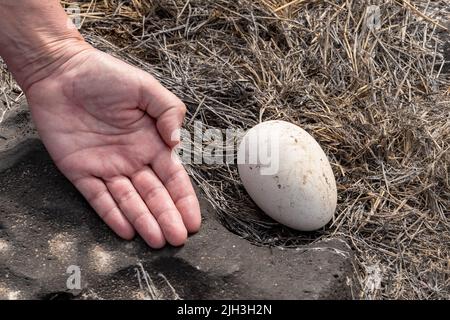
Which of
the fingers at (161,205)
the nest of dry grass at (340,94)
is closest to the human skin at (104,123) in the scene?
the fingers at (161,205)

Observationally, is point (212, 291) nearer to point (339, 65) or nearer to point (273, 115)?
point (273, 115)

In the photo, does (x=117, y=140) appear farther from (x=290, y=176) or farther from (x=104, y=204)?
(x=290, y=176)

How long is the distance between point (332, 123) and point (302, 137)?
397mm

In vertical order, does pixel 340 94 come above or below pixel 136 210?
below

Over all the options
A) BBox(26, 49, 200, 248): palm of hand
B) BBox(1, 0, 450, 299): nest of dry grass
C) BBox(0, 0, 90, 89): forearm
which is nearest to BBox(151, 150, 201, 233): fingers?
BBox(26, 49, 200, 248): palm of hand

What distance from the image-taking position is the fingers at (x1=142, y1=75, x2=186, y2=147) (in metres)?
2.20

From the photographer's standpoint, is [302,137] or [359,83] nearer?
[302,137]

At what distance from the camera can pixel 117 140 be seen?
7.50 ft

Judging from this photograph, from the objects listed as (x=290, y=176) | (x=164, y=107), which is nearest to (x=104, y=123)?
(x=164, y=107)

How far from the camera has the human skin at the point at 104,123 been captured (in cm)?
215

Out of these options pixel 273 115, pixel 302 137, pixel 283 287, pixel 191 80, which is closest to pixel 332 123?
pixel 273 115

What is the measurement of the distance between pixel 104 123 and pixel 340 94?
99cm

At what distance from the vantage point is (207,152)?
8.08 feet

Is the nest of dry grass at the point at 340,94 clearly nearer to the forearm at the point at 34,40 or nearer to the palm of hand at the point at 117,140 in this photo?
the palm of hand at the point at 117,140
